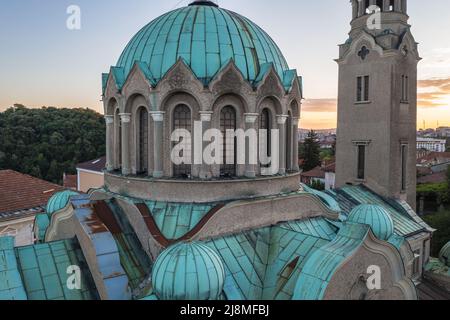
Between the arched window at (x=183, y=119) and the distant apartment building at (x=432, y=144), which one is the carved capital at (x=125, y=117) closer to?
the arched window at (x=183, y=119)

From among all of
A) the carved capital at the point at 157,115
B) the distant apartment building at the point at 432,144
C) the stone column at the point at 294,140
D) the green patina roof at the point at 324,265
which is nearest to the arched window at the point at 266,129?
the stone column at the point at 294,140

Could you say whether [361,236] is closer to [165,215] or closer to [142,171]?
[165,215]

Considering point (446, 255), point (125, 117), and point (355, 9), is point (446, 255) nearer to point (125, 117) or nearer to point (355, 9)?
point (355, 9)

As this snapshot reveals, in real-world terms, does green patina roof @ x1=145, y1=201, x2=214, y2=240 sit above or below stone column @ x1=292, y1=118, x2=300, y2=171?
below

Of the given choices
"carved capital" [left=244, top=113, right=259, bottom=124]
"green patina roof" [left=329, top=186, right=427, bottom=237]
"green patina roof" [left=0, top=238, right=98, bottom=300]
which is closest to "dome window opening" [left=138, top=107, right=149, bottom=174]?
"carved capital" [left=244, top=113, right=259, bottom=124]

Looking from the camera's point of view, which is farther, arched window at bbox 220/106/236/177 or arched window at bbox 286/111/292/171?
arched window at bbox 286/111/292/171

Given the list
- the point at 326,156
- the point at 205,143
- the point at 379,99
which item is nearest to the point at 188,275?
the point at 205,143

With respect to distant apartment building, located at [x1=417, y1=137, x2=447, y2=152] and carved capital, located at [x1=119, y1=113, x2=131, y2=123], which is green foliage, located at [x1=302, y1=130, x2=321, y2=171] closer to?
carved capital, located at [x1=119, y1=113, x2=131, y2=123]
